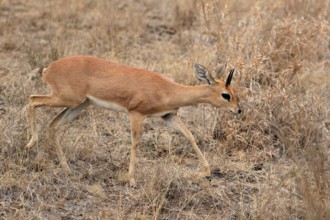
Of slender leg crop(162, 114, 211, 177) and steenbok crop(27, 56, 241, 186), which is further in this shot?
slender leg crop(162, 114, 211, 177)

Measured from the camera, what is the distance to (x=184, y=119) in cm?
902

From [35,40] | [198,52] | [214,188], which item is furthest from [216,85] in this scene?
[35,40]

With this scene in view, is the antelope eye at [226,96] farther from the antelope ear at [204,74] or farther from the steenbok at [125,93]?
the antelope ear at [204,74]

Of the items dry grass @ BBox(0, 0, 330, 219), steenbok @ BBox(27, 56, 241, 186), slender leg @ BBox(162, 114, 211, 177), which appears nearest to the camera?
dry grass @ BBox(0, 0, 330, 219)

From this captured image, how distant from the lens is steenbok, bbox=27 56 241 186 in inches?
291

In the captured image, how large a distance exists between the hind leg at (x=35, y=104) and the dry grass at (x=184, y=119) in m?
0.14

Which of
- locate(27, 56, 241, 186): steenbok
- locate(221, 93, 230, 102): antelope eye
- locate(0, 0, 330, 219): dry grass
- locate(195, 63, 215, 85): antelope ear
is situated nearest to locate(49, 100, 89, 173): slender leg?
locate(27, 56, 241, 186): steenbok

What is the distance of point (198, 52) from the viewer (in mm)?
10273

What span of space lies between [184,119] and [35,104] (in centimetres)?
206

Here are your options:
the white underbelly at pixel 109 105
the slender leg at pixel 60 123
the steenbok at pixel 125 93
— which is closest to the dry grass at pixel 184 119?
the slender leg at pixel 60 123

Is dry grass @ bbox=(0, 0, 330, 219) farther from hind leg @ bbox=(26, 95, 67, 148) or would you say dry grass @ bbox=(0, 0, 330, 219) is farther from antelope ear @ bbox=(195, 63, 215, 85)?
antelope ear @ bbox=(195, 63, 215, 85)

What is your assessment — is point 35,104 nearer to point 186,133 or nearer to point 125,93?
point 125,93

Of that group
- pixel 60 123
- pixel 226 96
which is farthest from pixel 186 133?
pixel 60 123

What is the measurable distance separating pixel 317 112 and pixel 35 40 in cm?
442
